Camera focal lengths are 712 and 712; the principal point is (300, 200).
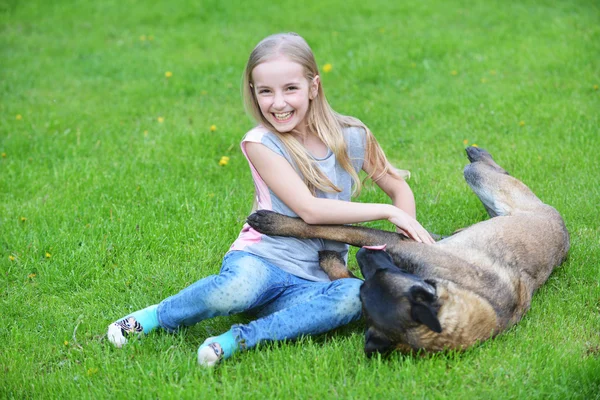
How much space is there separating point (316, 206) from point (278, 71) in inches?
31.9

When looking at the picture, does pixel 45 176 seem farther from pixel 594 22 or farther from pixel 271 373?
pixel 594 22

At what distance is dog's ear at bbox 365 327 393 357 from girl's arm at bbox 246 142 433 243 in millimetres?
750

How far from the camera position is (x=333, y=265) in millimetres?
4242

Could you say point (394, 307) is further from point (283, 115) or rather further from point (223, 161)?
point (223, 161)

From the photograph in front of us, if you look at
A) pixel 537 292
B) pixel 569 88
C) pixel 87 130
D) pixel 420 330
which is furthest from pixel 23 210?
pixel 569 88

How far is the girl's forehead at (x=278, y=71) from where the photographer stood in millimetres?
4105

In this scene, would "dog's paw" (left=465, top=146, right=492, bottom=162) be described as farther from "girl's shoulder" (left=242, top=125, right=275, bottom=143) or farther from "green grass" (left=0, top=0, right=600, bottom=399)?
"girl's shoulder" (left=242, top=125, right=275, bottom=143)

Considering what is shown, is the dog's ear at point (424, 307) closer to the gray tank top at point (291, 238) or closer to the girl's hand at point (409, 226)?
the girl's hand at point (409, 226)

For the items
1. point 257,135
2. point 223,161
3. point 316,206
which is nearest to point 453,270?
point 316,206

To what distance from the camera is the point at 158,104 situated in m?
7.83

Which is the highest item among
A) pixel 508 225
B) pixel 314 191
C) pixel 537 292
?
pixel 314 191

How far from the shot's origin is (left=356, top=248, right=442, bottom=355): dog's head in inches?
133

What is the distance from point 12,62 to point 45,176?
12.8 ft

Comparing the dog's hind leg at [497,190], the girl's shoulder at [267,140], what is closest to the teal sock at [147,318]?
the girl's shoulder at [267,140]
